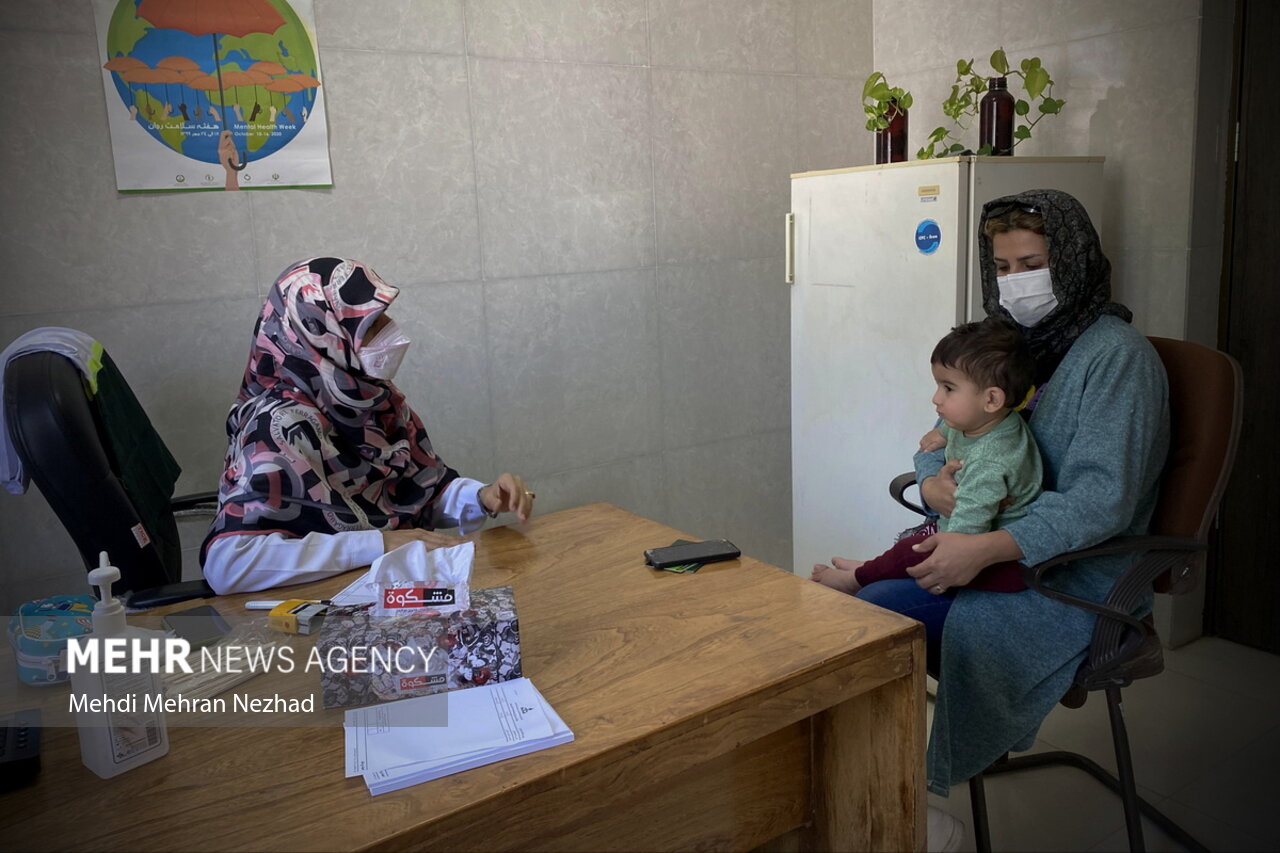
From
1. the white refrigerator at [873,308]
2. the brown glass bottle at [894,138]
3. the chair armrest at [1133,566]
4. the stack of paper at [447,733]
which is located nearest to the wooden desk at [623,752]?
the stack of paper at [447,733]

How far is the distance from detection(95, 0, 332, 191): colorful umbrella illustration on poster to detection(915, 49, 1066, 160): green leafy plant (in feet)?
6.11

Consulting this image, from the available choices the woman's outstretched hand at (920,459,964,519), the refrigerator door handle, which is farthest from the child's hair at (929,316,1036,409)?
the refrigerator door handle

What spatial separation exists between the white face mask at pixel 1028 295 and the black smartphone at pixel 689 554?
0.77 metres

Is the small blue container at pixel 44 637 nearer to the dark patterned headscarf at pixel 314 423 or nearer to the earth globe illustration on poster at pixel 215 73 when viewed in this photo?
the dark patterned headscarf at pixel 314 423

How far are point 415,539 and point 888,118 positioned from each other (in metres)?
2.23

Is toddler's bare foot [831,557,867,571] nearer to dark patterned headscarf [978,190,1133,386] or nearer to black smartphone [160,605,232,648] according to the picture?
dark patterned headscarf [978,190,1133,386]

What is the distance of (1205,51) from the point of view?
2.82 meters

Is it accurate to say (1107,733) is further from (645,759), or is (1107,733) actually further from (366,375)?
(366,375)

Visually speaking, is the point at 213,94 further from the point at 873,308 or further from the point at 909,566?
the point at 909,566

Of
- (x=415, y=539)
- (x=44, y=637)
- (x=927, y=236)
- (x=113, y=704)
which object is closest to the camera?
(x=113, y=704)

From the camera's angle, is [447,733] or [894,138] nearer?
[447,733]

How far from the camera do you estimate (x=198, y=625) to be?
1.53 metres

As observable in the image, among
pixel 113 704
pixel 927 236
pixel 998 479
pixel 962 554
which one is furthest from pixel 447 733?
pixel 927 236

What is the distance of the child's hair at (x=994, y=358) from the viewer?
6.06ft
